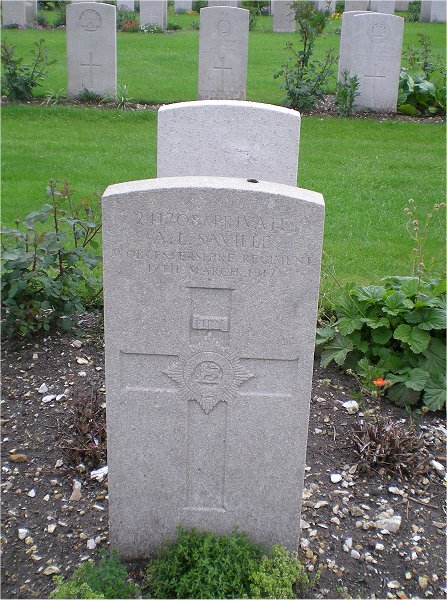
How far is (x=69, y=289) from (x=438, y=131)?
7.63 metres

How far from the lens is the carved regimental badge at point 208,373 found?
2760mm

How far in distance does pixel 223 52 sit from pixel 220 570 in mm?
10365

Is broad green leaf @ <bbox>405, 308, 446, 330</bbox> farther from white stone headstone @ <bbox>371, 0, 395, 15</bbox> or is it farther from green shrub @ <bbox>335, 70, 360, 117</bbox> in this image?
white stone headstone @ <bbox>371, 0, 395, 15</bbox>

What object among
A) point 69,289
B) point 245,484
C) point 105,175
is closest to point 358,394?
point 245,484

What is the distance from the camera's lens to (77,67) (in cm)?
1162

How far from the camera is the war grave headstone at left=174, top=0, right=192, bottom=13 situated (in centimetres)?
2734

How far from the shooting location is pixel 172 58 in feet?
52.8

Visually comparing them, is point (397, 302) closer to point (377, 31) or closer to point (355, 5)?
point (377, 31)

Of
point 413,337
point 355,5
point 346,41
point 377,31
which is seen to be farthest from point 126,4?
point 413,337

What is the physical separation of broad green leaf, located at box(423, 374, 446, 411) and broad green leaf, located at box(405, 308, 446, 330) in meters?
0.29

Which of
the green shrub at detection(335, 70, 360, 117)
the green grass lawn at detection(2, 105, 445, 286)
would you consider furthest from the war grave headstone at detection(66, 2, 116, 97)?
the green shrub at detection(335, 70, 360, 117)

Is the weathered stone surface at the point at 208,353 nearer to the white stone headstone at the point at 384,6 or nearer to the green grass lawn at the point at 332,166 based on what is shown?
the green grass lawn at the point at 332,166

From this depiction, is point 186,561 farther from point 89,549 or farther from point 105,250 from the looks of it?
point 105,250

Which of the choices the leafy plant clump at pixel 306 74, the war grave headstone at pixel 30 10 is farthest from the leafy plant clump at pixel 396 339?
A: the war grave headstone at pixel 30 10
